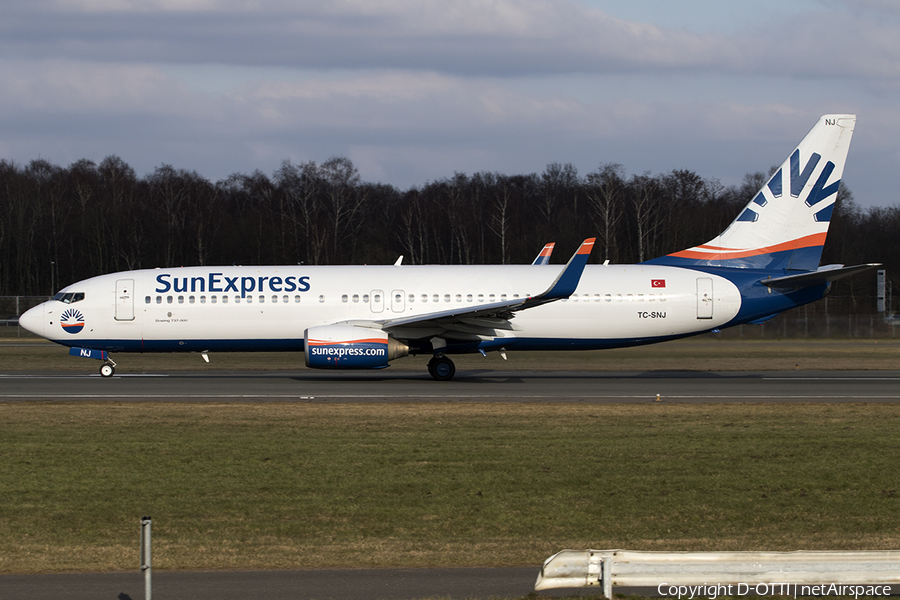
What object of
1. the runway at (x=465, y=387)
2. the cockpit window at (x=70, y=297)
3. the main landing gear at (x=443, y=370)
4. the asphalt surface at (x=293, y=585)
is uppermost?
the cockpit window at (x=70, y=297)

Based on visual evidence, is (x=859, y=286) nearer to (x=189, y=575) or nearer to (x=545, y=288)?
(x=545, y=288)

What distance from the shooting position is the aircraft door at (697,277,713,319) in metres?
27.1

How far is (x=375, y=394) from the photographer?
23.1 meters

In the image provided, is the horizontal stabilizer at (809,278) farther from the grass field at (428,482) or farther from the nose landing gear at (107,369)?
the nose landing gear at (107,369)

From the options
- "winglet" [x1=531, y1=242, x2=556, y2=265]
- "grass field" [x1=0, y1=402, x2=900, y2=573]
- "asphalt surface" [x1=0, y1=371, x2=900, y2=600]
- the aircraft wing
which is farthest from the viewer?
"winglet" [x1=531, y1=242, x2=556, y2=265]

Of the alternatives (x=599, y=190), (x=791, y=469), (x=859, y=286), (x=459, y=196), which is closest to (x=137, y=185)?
(x=459, y=196)

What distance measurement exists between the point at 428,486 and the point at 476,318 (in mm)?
14312

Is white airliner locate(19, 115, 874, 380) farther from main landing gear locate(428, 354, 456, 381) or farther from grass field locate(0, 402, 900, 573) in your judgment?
grass field locate(0, 402, 900, 573)

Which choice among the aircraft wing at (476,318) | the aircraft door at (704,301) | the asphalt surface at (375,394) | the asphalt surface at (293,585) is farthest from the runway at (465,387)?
the asphalt surface at (293,585)

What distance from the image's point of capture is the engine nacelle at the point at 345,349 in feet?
82.6

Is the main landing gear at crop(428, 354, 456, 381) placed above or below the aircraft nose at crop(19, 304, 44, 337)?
below

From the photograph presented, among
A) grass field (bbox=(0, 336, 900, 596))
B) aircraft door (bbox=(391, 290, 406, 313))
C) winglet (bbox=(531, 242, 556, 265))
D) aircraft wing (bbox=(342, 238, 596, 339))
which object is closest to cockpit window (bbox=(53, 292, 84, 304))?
grass field (bbox=(0, 336, 900, 596))

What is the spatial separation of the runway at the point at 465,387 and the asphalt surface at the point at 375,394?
0.03 m

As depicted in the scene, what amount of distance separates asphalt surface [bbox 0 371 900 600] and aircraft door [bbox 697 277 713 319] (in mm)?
2068
